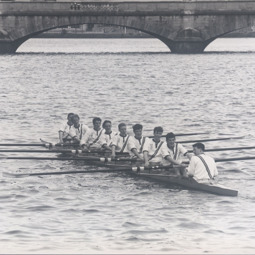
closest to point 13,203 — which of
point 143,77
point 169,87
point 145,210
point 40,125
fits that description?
point 145,210

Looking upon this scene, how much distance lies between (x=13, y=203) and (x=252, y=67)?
47.8 meters

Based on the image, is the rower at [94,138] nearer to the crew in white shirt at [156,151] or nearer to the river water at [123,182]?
the river water at [123,182]

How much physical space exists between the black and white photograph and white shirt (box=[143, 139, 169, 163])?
3cm

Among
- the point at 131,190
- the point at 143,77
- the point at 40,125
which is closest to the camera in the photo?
the point at 131,190

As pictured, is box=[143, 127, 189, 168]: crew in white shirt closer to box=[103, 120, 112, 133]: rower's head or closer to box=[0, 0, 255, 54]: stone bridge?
box=[103, 120, 112, 133]: rower's head

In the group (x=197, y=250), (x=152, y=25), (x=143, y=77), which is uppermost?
(x=152, y=25)

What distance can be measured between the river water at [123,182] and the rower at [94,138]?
27.0 inches

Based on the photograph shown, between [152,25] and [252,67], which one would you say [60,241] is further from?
[152,25]

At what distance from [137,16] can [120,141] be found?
4690cm

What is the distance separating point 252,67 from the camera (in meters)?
64.2

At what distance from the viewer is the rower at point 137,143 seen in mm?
21156

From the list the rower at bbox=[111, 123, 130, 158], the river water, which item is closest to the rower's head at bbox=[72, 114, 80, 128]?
the river water

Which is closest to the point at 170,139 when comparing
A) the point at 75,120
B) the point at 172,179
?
the point at 172,179

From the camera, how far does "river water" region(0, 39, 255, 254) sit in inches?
594
